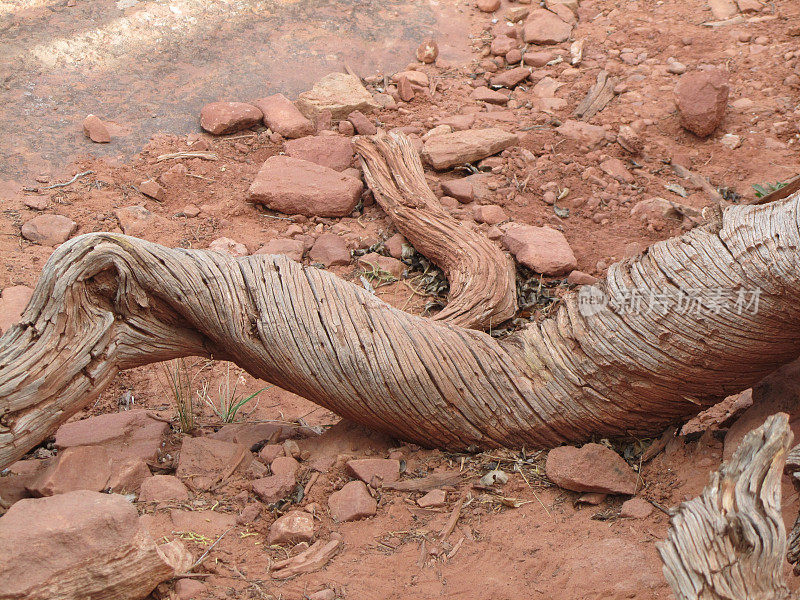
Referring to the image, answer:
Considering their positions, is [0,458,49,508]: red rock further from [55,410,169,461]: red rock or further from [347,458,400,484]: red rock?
[347,458,400,484]: red rock

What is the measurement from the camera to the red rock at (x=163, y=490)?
2973 millimetres

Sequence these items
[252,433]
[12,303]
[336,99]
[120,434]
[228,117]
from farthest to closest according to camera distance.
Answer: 1. [336,99]
2. [228,117]
3. [12,303]
4. [252,433]
5. [120,434]

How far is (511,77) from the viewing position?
652 centimetres

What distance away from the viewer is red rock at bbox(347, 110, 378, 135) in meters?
5.97

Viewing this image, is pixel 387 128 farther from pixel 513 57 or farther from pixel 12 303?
pixel 12 303

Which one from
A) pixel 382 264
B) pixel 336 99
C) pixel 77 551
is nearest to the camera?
pixel 77 551

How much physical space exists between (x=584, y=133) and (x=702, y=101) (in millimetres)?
761

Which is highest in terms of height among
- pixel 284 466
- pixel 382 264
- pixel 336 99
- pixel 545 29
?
pixel 545 29

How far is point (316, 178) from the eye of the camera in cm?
539

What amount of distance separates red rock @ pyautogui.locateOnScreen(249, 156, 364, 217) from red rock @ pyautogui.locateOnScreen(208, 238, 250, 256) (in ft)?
1.43

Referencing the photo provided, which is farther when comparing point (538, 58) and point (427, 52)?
point (427, 52)

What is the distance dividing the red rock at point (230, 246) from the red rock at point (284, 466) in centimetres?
192

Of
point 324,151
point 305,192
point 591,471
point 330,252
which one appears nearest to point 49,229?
point 305,192

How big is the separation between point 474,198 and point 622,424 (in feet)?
7.68
